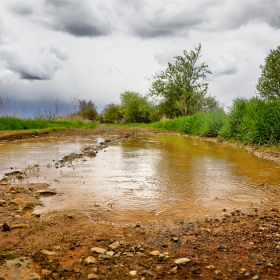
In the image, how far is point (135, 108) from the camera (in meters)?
50.3

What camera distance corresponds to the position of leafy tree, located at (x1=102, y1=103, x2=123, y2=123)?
189ft

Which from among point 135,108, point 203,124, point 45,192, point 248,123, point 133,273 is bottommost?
point 133,273

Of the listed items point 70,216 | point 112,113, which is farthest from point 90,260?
point 112,113

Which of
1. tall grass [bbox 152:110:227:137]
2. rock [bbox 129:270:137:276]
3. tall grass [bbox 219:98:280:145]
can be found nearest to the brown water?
rock [bbox 129:270:137:276]

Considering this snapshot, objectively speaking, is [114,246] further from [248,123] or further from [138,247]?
[248,123]

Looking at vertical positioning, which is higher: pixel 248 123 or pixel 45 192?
pixel 248 123

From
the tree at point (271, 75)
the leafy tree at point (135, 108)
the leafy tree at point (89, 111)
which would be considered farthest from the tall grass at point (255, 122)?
the leafy tree at point (89, 111)

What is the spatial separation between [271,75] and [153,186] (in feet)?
99.6

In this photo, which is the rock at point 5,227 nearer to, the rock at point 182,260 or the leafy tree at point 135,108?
the rock at point 182,260

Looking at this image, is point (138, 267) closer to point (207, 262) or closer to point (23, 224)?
point (207, 262)

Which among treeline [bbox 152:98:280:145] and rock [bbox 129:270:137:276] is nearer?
rock [bbox 129:270:137:276]

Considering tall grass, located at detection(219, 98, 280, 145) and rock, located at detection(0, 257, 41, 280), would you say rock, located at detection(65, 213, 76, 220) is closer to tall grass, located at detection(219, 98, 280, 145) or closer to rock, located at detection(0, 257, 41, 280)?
rock, located at detection(0, 257, 41, 280)

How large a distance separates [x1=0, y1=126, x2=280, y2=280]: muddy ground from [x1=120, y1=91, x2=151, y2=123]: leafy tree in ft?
140

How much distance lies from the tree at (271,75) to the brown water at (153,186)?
26531 millimetres
